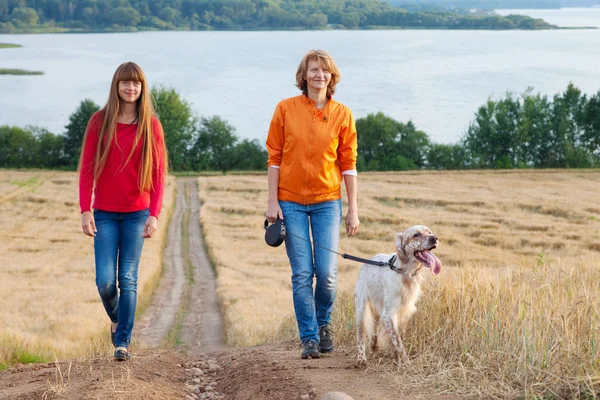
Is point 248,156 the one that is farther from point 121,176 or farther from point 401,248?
point 401,248

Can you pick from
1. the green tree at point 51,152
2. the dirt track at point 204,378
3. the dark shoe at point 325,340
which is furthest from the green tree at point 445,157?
the dark shoe at point 325,340

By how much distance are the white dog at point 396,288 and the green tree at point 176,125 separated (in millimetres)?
79087

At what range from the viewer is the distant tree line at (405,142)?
8338cm

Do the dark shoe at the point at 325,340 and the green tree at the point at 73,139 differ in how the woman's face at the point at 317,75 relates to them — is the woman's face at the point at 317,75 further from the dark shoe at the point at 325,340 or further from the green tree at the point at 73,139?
the green tree at the point at 73,139

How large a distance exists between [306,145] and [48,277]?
24265 millimetres

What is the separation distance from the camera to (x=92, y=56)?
19975 centimetres

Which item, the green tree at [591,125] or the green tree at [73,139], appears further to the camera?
the green tree at [591,125]

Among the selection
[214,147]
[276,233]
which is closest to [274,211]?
[276,233]

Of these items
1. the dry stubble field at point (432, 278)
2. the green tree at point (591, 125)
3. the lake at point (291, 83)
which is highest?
the lake at point (291, 83)

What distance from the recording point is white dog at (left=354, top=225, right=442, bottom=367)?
20.7 ft

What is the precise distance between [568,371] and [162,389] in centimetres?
321

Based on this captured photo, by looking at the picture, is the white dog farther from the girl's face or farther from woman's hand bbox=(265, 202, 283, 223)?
the girl's face

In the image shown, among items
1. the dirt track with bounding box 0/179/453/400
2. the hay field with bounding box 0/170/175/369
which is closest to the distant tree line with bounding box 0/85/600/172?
the hay field with bounding box 0/170/175/369

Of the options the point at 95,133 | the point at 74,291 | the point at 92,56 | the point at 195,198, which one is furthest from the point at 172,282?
the point at 92,56
